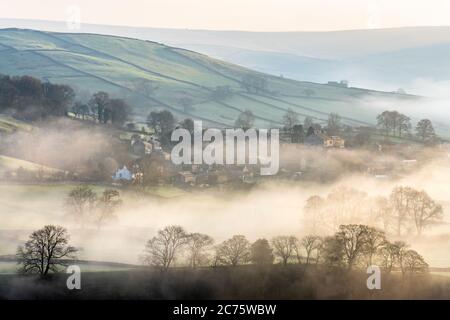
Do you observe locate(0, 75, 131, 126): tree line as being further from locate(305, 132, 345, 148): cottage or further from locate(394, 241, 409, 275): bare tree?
locate(394, 241, 409, 275): bare tree

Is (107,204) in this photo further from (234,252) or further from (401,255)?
(401,255)

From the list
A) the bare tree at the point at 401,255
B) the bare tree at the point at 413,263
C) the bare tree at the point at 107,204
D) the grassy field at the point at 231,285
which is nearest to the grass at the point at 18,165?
the bare tree at the point at 107,204

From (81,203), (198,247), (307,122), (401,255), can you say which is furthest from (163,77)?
(401,255)

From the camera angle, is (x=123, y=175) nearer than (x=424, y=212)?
No

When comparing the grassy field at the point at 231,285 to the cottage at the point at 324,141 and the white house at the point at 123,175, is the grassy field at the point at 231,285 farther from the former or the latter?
the cottage at the point at 324,141

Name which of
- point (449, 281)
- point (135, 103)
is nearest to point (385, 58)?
point (135, 103)

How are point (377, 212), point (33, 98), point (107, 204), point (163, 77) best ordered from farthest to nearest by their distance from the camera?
point (163, 77) → point (33, 98) → point (107, 204) → point (377, 212)

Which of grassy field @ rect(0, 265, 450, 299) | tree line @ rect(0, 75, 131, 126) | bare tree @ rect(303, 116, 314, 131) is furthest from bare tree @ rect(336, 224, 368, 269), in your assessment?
tree line @ rect(0, 75, 131, 126)
